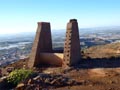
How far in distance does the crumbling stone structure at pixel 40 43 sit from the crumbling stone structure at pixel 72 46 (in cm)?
266

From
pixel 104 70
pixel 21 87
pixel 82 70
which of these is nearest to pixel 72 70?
pixel 82 70

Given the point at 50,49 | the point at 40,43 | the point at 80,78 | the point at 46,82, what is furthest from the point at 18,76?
the point at 50,49

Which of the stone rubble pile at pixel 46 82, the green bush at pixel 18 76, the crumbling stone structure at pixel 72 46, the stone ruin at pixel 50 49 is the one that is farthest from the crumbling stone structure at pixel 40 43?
the stone rubble pile at pixel 46 82

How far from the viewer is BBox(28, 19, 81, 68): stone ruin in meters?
21.6

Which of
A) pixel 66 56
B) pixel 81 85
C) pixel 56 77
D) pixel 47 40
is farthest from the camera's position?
pixel 47 40

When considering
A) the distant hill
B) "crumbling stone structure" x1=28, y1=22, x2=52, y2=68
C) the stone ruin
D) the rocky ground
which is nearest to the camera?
the rocky ground

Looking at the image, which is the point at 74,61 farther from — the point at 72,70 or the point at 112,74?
the point at 112,74

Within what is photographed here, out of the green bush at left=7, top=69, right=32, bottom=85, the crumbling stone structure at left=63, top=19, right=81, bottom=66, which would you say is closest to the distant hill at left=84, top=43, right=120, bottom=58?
the crumbling stone structure at left=63, top=19, right=81, bottom=66

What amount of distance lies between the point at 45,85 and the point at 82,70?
3805 mm

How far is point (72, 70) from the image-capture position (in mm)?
20594

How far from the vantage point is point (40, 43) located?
23750mm

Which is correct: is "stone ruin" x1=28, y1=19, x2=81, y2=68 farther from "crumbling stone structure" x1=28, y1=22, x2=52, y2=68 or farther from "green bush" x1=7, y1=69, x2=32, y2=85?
"green bush" x1=7, y1=69, x2=32, y2=85

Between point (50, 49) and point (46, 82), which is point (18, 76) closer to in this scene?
point (46, 82)

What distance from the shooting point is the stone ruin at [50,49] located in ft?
70.9
